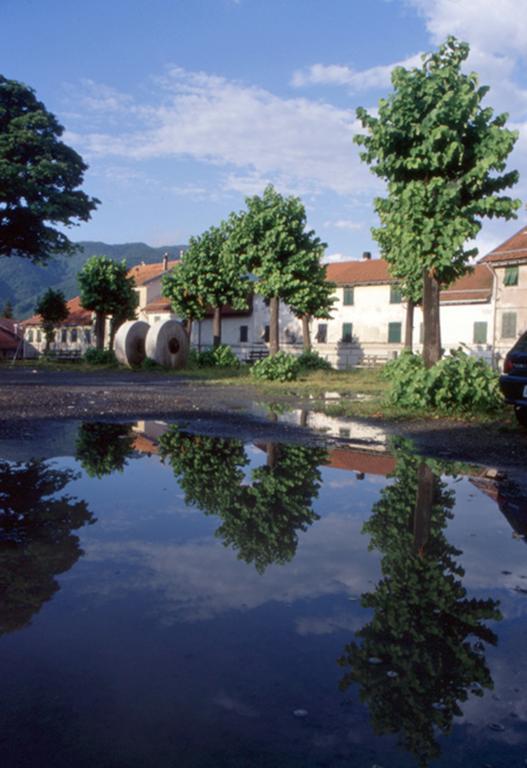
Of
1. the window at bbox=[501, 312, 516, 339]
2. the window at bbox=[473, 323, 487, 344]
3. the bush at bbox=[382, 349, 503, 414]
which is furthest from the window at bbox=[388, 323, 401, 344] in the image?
the bush at bbox=[382, 349, 503, 414]

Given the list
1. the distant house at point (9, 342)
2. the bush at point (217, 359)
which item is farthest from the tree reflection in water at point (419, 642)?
the distant house at point (9, 342)

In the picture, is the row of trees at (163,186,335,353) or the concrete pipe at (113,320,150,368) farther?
the concrete pipe at (113,320,150,368)

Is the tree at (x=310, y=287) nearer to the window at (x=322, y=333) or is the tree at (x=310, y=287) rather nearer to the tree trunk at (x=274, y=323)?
the tree trunk at (x=274, y=323)

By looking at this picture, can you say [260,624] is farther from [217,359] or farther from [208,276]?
[208,276]

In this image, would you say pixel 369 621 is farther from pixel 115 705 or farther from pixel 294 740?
pixel 115 705

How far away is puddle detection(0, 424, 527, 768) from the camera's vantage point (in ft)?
6.47

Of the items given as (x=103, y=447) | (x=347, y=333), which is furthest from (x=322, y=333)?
(x=103, y=447)

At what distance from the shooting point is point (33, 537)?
3.88m

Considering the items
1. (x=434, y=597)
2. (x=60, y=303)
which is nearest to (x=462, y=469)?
(x=434, y=597)

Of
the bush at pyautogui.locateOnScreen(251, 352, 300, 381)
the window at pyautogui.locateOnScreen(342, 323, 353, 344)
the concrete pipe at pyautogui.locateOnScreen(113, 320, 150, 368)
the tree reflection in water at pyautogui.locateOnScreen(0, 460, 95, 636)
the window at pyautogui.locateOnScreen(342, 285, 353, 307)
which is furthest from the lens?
the window at pyautogui.locateOnScreen(342, 323, 353, 344)

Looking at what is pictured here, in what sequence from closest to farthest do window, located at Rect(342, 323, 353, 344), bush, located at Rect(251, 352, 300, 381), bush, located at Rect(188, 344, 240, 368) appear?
bush, located at Rect(251, 352, 300, 381)
bush, located at Rect(188, 344, 240, 368)
window, located at Rect(342, 323, 353, 344)

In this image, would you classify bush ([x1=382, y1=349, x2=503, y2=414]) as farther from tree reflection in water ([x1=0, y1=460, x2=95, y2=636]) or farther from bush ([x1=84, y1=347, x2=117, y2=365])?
bush ([x1=84, y1=347, x2=117, y2=365])

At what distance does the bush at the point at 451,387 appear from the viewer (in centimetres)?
1173

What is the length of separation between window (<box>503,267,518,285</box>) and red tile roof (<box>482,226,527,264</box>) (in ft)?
2.32
